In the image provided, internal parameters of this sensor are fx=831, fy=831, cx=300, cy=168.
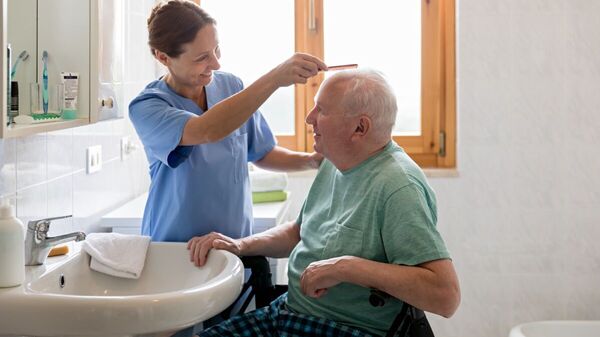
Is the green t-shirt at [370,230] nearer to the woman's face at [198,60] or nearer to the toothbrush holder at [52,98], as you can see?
the woman's face at [198,60]

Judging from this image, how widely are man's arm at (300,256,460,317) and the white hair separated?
36 centimetres

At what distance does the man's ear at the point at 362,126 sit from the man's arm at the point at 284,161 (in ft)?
1.42

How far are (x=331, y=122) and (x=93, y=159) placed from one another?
1.02 metres

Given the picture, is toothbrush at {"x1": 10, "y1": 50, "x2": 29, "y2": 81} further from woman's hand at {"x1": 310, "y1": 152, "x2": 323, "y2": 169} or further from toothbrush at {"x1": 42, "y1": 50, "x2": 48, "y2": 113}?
woman's hand at {"x1": 310, "y1": 152, "x2": 323, "y2": 169}

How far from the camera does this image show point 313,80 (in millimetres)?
3764

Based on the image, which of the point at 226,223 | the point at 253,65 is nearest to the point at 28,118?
the point at 226,223

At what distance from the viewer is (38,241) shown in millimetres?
1905

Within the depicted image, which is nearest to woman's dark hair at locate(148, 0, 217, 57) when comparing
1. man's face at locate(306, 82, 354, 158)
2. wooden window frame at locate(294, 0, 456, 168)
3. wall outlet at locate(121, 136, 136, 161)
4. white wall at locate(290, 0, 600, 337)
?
man's face at locate(306, 82, 354, 158)

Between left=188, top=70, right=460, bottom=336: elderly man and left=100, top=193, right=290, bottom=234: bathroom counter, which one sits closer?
left=188, top=70, right=460, bottom=336: elderly man

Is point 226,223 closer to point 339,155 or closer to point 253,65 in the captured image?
point 339,155

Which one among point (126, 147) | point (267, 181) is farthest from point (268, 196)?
point (126, 147)

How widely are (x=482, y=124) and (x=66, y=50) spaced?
2.02 meters

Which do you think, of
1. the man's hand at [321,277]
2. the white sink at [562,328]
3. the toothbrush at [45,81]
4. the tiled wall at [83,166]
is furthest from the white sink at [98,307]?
the white sink at [562,328]

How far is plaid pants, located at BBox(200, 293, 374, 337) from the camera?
191 cm
